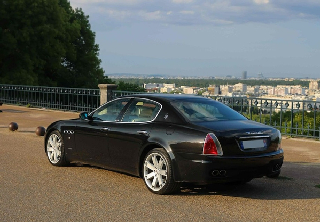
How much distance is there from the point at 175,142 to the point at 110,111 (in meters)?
1.79

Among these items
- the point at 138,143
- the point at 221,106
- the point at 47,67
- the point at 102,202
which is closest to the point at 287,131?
the point at 221,106

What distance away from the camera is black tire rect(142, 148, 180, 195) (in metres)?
7.47

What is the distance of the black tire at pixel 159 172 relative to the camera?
7473mm

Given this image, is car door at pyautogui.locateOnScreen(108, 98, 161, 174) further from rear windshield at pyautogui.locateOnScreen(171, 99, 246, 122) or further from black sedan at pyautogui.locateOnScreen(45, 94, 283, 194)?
rear windshield at pyautogui.locateOnScreen(171, 99, 246, 122)

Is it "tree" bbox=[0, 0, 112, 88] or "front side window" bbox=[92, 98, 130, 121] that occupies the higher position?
"tree" bbox=[0, 0, 112, 88]

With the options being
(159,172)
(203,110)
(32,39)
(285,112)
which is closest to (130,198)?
(159,172)

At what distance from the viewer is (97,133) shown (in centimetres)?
884

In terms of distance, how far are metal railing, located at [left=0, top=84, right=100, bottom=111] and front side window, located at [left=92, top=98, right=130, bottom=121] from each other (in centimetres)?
1244

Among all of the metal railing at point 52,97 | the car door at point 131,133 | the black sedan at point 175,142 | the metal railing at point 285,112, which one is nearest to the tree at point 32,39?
the metal railing at point 52,97

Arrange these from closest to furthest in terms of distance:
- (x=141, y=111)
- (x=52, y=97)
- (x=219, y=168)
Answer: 1. (x=219, y=168)
2. (x=141, y=111)
3. (x=52, y=97)

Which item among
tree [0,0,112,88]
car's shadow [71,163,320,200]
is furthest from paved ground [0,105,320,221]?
tree [0,0,112,88]

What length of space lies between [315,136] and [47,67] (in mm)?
35577

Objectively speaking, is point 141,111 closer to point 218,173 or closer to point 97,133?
point 97,133

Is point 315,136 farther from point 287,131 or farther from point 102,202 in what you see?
point 102,202
